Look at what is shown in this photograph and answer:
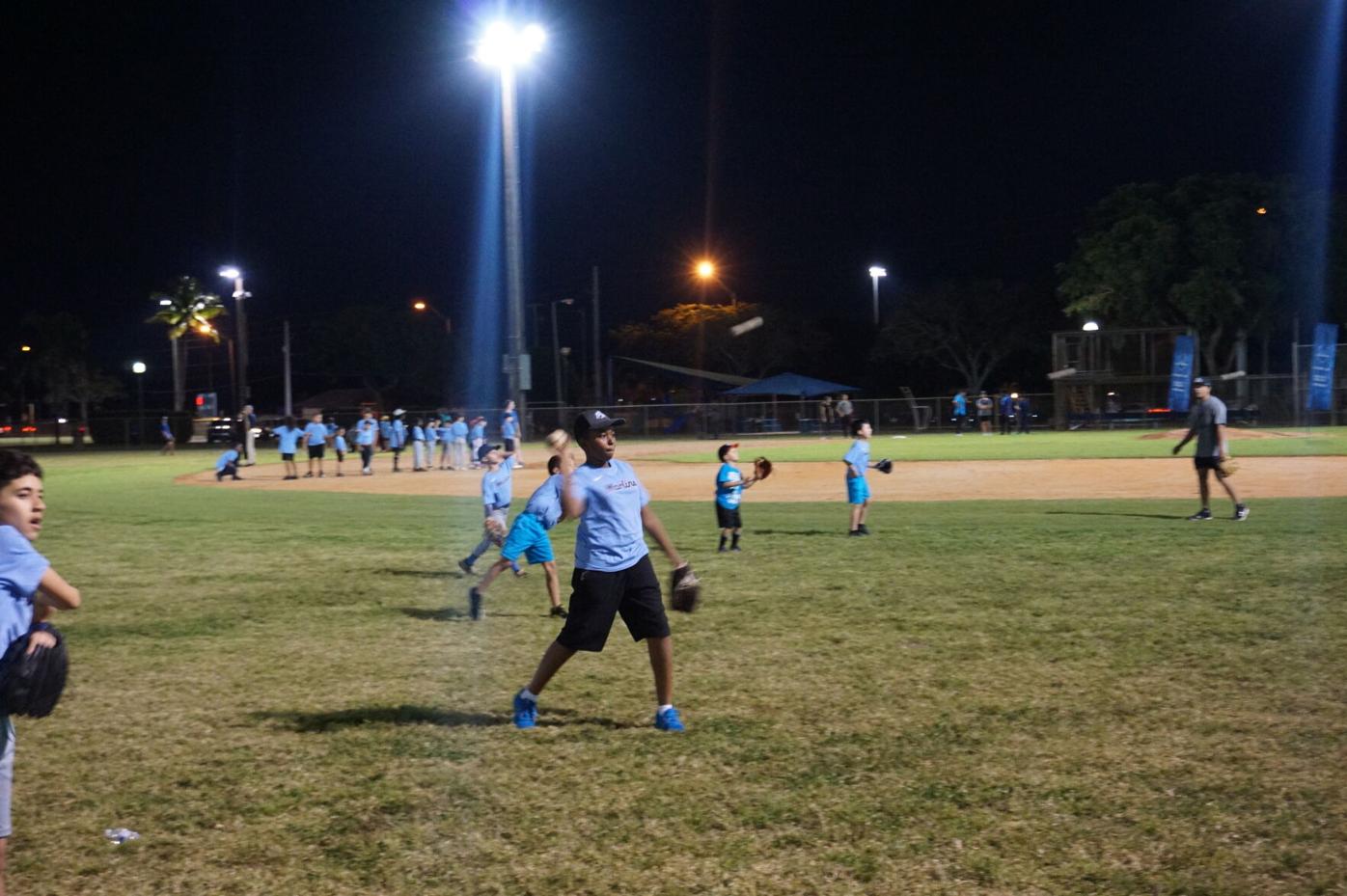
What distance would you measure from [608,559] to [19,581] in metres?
3.00

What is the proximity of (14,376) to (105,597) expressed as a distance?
4050 inches

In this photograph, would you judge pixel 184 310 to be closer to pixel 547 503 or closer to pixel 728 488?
pixel 728 488

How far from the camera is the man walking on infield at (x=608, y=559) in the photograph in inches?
251

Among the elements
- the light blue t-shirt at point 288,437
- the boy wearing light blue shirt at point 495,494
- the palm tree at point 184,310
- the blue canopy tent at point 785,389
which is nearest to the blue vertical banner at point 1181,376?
the blue canopy tent at point 785,389

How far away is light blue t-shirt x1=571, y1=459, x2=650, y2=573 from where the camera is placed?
6406 millimetres

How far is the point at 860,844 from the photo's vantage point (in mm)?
4852

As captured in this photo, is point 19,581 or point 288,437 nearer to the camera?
point 19,581

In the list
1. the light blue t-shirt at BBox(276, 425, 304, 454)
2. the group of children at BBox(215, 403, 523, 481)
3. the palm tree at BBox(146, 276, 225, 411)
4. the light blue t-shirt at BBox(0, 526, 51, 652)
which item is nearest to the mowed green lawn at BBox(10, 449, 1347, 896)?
the light blue t-shirt at BBox(0, 526, 51, 652)

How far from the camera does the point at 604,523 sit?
643 cm

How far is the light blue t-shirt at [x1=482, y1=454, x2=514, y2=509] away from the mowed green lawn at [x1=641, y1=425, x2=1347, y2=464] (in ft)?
72.7

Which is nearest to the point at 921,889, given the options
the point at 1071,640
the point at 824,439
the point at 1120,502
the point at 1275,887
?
the point at 1275,887

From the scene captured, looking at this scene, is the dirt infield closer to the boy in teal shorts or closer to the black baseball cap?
the boy in teal shorts

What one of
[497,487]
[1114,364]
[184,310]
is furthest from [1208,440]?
[184,310]

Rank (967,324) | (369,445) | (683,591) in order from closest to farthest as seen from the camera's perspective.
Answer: (683,591) → (369,445) → (967,324)
